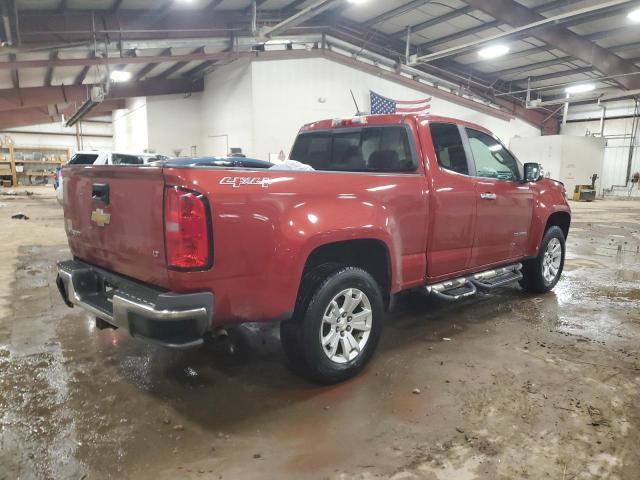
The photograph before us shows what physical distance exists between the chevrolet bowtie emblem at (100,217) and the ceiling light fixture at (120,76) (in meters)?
13.7

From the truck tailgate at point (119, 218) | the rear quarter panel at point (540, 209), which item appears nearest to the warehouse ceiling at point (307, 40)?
the truck tailgate at point (119, 218)

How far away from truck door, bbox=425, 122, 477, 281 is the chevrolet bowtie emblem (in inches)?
84.1

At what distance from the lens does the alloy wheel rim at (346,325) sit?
2.73m

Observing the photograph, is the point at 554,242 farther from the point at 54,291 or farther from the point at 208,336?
the point at 54,291

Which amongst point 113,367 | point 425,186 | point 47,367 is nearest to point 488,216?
point 425,186

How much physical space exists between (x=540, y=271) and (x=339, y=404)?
127 inches

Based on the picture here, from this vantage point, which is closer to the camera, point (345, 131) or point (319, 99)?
point (345, 131)

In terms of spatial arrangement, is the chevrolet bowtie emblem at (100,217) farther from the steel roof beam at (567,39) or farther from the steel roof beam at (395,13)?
the steel roof beam at (395,13)

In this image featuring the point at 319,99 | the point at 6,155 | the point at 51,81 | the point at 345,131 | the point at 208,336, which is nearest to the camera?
the point at 208,336

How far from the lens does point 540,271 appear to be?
4.77 meters

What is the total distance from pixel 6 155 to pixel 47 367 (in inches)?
1177

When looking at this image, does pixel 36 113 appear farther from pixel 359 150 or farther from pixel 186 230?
pixel 186 230

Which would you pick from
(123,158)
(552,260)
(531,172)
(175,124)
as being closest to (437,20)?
(123,158)

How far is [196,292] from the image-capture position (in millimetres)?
2133
